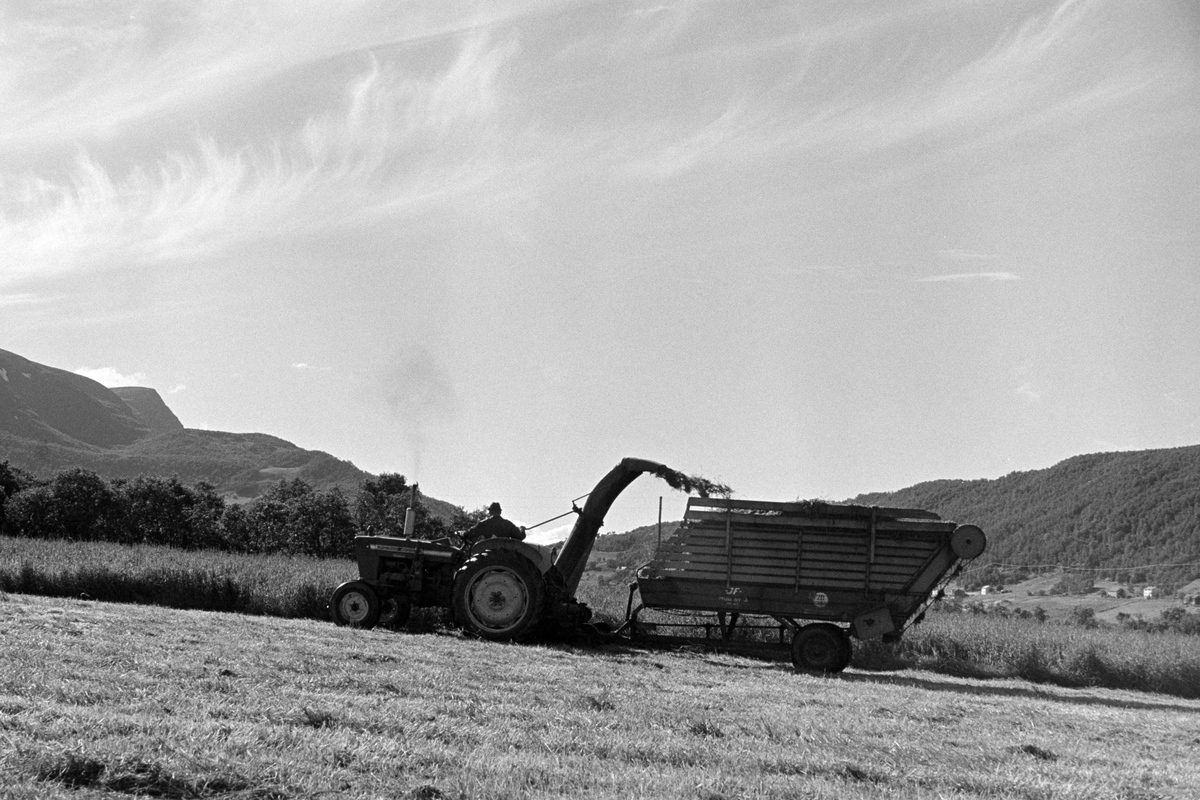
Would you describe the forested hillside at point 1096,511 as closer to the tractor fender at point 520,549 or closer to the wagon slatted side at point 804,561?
the wagon slatted side at point 804,561

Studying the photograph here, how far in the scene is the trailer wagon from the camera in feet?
49.8

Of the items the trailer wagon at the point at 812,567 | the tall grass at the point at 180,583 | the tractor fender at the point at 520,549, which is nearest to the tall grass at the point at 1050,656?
the trailer wagon at the point at 812,567

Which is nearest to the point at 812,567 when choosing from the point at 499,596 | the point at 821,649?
the point at 821,649

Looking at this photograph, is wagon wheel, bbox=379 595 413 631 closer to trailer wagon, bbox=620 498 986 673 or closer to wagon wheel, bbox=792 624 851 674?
trailer wagon, bbox=620 498 986 673

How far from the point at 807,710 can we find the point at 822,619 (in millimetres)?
5566

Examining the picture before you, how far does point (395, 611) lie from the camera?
1673 cm

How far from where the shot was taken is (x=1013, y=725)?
32.7ft

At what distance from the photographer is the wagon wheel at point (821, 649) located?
15305 millimetres

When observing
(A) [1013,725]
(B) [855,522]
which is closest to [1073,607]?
(B) [855,522]

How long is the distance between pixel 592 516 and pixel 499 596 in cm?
203

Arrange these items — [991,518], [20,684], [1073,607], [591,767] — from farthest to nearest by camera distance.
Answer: [991,518] < [1073,607] < [20,684] < [591,767]

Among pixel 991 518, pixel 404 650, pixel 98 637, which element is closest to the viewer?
pixel 98 637

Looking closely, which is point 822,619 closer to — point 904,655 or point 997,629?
point 904,655

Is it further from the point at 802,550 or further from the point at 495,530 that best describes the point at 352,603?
the point at 802,550
